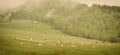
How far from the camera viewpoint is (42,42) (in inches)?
266

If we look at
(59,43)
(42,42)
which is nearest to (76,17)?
(59,43)

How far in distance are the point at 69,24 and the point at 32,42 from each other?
3.42 ft

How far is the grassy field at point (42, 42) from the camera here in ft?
21.9

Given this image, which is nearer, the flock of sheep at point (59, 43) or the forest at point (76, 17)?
the flock of sheep at point (59, 43)

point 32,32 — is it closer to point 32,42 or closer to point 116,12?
point 32,42

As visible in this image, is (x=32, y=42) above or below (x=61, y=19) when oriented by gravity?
below

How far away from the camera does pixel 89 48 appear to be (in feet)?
22.4

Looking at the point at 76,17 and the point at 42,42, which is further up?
the point at 76,17

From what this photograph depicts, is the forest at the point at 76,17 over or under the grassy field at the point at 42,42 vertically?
over

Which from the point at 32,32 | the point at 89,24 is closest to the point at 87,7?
the point at 89,24

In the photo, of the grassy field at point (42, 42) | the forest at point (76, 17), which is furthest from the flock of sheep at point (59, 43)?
the forest at point (76, 17)

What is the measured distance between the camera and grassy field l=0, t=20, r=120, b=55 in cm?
668

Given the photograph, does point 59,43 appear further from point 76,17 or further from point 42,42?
point 76,17

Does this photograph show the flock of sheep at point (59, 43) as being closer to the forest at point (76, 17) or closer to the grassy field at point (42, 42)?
the grassy field at point (42, 42)
